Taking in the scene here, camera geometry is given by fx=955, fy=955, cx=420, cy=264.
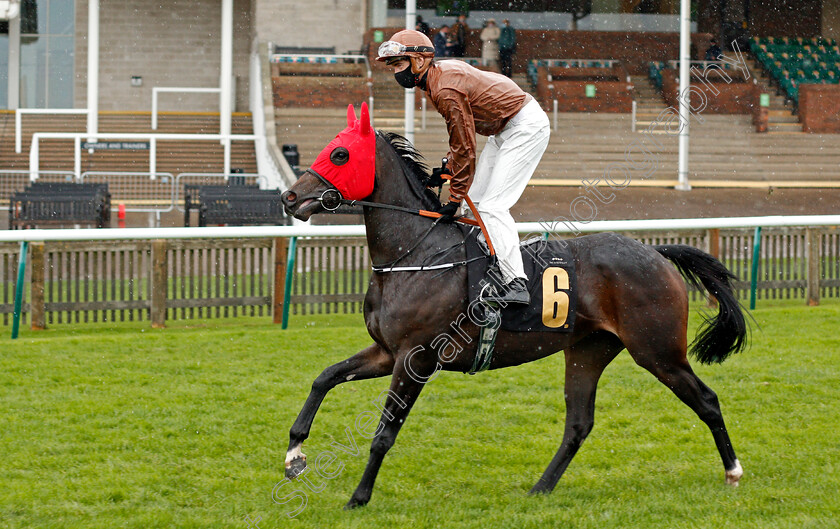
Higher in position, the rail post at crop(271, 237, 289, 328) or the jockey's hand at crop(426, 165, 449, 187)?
the jockey's hand at crop(426, 165, 449, 187)

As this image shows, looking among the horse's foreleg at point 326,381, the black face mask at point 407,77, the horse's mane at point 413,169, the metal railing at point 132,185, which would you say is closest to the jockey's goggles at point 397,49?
the black face mask at point 407,77

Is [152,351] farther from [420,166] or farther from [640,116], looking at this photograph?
[640,116]

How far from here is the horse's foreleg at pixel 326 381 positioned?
4.40m

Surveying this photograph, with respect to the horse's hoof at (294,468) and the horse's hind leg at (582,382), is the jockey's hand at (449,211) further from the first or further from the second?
the horse's hoof at (294,468)

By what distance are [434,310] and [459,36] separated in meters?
22.2

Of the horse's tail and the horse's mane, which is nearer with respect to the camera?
the horse's mane

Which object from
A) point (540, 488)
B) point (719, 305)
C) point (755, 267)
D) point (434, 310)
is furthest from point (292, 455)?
point (755, 267)

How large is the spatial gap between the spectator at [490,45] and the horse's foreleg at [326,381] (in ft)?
68.0

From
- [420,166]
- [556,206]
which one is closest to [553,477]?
[420,166]

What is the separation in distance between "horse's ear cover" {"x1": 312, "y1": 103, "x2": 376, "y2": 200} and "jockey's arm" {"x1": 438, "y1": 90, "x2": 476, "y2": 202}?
36cm

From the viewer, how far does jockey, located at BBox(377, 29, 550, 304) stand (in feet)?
14.2

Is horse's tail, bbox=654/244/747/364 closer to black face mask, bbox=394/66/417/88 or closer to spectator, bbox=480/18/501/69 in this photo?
black face mask, bbox=394/66/417/88

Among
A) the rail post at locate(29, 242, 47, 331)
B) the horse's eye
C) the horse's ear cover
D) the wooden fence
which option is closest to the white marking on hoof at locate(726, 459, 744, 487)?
the horse's ear cover

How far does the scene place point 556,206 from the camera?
17297mm
